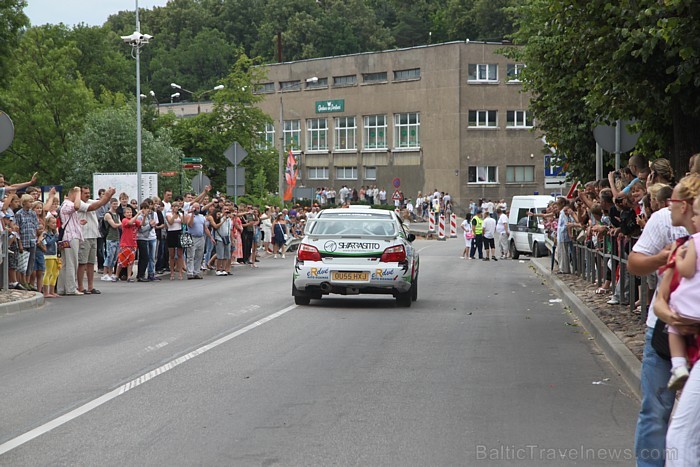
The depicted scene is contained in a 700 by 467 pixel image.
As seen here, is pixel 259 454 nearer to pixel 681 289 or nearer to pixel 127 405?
pixel 127 405

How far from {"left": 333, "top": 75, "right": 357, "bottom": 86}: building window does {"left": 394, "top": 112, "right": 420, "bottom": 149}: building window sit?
5.57m

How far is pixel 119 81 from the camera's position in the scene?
330ft

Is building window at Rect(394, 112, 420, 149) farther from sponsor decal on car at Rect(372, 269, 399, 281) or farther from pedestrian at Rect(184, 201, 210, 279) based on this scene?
sponsor decal on car at Rect(372, 269, 399, 281)

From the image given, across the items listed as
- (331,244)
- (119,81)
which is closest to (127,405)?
(331,244)

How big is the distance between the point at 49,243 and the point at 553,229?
17.1 meters

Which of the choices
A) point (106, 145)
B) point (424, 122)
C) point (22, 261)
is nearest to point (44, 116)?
point (106, 145)

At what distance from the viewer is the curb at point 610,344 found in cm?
1043

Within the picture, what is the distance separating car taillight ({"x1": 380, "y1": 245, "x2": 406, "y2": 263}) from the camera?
18328 mm

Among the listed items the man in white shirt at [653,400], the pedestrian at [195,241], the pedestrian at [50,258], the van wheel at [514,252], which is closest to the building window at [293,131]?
the van wheel at [514,252]

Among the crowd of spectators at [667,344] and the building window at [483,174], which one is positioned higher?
the building window at [483,174]

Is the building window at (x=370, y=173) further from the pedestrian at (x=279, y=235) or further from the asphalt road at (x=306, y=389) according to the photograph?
the asphalt road at (x=306, y=389)

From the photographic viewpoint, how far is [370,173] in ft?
300

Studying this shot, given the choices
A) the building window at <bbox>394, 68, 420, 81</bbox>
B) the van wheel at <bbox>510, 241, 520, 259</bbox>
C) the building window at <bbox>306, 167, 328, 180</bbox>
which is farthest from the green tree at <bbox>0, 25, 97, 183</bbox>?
the van wheel at <bbox>510, 241, 520, 259</bbox>

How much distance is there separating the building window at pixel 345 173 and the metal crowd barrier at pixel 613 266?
A: 65.8 m
